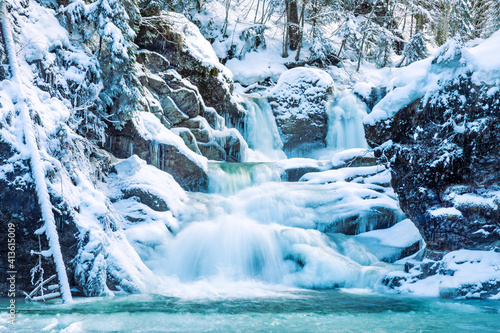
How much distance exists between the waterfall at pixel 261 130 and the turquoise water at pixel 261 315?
411 inches

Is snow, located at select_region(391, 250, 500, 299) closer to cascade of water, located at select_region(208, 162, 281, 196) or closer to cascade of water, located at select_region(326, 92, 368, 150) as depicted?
cascade of water, located at select_region(208, 162, 281, 196)

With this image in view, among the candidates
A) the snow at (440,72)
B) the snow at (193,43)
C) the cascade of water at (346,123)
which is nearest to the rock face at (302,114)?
the cascade of water at (346,123)

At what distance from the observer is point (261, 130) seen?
17.7 m

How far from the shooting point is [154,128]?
39.1 ft

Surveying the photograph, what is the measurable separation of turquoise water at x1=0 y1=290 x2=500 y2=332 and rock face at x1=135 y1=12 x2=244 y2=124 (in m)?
10.4

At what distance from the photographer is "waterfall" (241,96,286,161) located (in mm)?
17297

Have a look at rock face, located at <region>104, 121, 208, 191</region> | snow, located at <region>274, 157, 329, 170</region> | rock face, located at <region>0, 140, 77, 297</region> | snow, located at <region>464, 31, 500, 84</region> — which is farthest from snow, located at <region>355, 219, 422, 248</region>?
rock face, located at <region>0, 140, 77, 297</region>

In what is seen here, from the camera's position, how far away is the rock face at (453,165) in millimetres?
7531

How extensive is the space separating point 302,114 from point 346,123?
1986 mm

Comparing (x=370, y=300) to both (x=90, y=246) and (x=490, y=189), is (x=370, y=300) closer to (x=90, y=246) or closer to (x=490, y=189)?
(x=490, y=189)

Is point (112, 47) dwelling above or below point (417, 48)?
below

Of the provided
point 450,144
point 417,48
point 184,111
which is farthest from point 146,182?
point 417,48

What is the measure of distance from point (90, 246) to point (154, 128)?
566cm

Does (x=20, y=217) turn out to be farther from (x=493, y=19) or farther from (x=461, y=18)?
(x=461, y=18)
